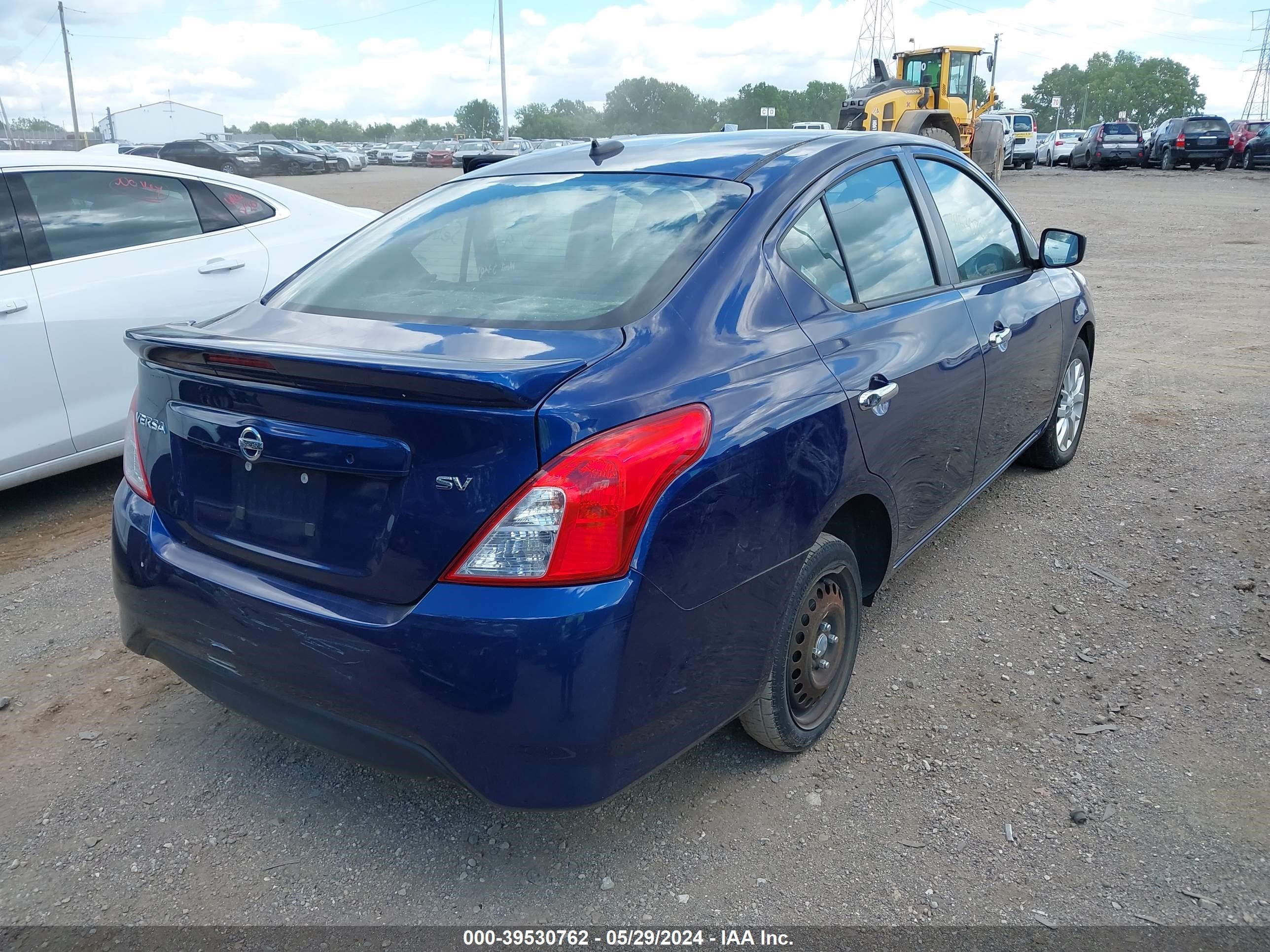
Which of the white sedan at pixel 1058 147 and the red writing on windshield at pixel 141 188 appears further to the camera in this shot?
the white sedan at pixel 1058 147

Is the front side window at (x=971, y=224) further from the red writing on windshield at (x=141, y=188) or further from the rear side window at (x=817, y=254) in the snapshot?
the red writing on windshield at (x=141, y=188)

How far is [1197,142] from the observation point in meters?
31.8

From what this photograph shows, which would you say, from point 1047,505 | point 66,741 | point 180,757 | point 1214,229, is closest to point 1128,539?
point 1047,505

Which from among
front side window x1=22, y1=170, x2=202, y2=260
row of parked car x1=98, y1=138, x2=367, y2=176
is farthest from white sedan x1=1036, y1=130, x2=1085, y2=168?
front side window x1=22, y1=170, x2=202, y2=260

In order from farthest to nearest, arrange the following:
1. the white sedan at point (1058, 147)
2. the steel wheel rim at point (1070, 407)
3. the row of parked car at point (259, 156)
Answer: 1. the white sedan at point (1058, 147)
2. the row of parked car at point (259, 156)
3. the steel wheel rim at point (1070, 407)

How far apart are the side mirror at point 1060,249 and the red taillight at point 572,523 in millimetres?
2944

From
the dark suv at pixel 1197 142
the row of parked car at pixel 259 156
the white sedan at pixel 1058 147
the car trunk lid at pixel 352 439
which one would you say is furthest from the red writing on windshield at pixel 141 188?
the white sedan at pixel 1058 147

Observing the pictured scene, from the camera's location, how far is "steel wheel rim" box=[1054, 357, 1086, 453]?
487 cm

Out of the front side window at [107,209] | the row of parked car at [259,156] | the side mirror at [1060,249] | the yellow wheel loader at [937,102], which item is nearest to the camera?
the side mirror at [1060,249]

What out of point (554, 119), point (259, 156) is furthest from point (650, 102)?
point (259, 156)

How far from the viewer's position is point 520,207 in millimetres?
2994

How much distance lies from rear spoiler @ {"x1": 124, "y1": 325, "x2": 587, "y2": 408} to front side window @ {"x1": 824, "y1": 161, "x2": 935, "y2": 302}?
1.25m

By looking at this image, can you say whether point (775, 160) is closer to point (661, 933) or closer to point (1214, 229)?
point (661, 933)

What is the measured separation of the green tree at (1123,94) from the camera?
121 m
